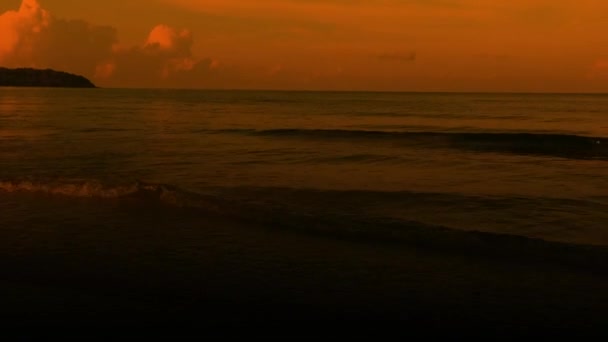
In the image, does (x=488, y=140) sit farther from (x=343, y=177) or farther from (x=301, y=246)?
(x=301, y=246)

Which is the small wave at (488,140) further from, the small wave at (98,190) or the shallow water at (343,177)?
the small wave at (98,190)

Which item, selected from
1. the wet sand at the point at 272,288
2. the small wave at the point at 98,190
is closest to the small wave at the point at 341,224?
the small wave at the point at 98,190

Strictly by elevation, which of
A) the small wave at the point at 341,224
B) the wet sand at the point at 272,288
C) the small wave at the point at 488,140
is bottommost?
the wet sand at the point at 272,288

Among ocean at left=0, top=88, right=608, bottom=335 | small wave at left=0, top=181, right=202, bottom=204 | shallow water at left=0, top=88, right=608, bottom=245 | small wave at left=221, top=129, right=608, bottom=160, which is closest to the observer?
ocean at left=0, top=88, right=608, bottom=335

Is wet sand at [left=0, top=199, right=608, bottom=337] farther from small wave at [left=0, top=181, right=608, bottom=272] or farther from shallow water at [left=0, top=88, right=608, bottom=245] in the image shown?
shallow water at [left=0, top=88, right=608, bottom=245]

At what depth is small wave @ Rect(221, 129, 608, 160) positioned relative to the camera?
24.0 metres

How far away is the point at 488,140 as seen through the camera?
28.7 metres

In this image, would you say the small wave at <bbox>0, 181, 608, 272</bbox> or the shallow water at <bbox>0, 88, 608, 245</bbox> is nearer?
the small wave at <bbox>0, 181, 608, 272</bbox>

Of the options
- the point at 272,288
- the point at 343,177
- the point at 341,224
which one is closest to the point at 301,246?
the point at 341,224

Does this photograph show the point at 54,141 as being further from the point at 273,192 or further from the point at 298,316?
the point at 298,316

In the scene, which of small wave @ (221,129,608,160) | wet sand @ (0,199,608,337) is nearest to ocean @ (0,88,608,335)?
wet sand @ (0,199,608,337)

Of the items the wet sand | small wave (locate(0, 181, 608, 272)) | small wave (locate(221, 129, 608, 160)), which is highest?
small wave (locate(221, 129, 608, 160))

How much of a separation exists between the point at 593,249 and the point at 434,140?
20.5 metres

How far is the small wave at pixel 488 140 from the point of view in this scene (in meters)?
24.0
